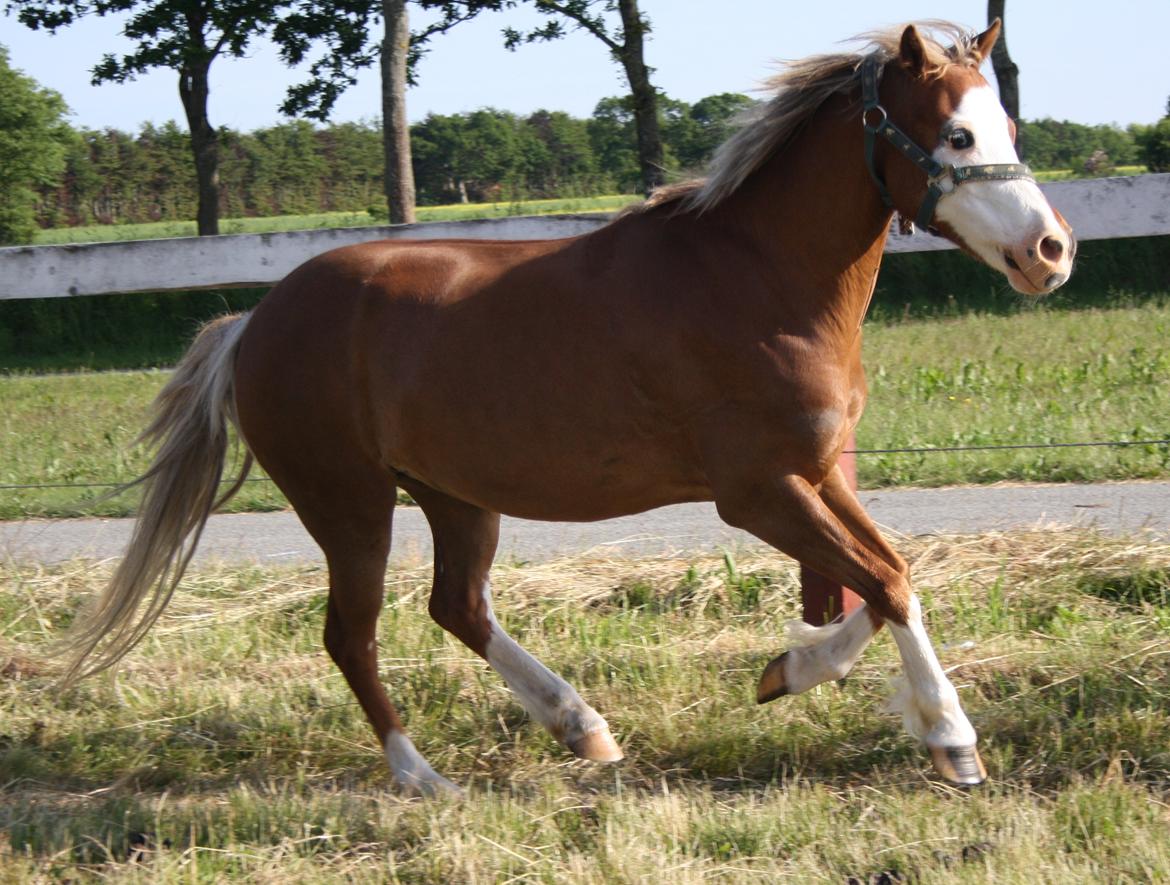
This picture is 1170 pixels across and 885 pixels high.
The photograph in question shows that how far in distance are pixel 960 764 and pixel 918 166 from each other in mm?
1667

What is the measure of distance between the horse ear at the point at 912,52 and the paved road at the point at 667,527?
2.82 meters

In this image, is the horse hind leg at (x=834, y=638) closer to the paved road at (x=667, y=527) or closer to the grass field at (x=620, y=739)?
the grass field at (x=620, y=739)

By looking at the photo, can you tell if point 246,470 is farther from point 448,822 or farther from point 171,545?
point 448,822

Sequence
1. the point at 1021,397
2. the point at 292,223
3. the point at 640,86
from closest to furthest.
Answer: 1. the point at 1021,397
2. the point at 640,86
3. the point at 292,223

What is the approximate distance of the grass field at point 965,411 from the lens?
25.1 ft

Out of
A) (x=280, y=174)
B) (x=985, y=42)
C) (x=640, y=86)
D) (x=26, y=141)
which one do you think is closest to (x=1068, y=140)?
(x=280, y=174)

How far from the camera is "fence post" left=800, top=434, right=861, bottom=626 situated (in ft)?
15.6

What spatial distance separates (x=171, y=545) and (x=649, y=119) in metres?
16.6

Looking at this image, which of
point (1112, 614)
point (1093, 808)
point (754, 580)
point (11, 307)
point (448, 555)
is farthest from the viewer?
point (11, 307)

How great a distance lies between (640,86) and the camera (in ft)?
65.5

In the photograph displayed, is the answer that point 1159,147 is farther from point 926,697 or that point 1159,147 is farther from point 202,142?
point 926,697

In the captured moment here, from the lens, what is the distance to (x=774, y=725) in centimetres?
424

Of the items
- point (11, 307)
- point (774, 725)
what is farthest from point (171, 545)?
point (11, 307)

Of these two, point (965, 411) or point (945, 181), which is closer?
point (945, 181)
